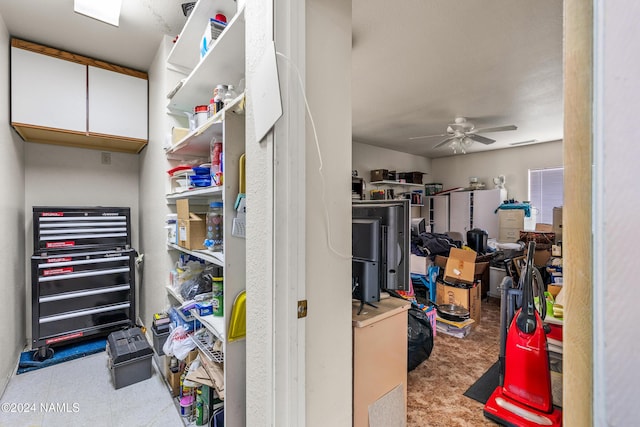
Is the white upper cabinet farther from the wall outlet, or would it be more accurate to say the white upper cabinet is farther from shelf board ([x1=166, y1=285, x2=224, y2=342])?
shelf board ([x1=166, y1=285, x2=224, y2=342])

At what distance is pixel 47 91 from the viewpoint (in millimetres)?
2146

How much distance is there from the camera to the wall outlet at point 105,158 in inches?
113

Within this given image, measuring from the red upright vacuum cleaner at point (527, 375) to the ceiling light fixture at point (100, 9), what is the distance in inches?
117

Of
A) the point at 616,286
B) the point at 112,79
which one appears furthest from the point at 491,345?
the point at 112,79

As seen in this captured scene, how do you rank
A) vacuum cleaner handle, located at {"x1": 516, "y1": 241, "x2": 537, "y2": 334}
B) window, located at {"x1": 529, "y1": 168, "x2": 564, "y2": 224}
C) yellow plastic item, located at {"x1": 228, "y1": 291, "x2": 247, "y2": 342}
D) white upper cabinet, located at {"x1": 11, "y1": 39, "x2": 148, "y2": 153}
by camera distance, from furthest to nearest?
1. window, located at {"x1": 529, "y1": 168, "x2": 564, "y2": 224}
2. white upper cabinet, located at {"x1": 11, "y1": 39, "x2": 148, "y2": 153}
3. vacuum cleaner handle, located at {"x1": 516, "y1": 241, "x2": 537, "y2": 334}
4. yellow plastic item, located at {"x1": 228, "y1": 291, "x2": 247, "y2": 342}

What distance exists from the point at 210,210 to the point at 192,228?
5.4 inches

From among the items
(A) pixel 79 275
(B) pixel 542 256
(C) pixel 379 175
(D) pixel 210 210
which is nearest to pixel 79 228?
(A) pixel 79 275

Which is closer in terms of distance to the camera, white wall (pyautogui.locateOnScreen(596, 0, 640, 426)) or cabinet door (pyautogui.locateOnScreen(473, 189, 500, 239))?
white wall (pyautogui.locateOnScreen(596, 0, 640, 426))

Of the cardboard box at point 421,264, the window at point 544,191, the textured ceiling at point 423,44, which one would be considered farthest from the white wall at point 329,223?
the window at point 544,191

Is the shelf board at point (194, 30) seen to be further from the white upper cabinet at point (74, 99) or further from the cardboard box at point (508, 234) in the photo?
the cardboard box at point (508, 234)

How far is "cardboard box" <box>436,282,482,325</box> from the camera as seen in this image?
3121mm

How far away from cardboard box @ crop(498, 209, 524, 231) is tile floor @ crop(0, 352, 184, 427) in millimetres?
5556

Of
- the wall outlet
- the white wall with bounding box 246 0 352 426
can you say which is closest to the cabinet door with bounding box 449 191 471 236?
the white wall with bounding box 246 0 352 426

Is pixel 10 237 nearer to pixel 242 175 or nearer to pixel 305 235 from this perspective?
pixel 242 175
